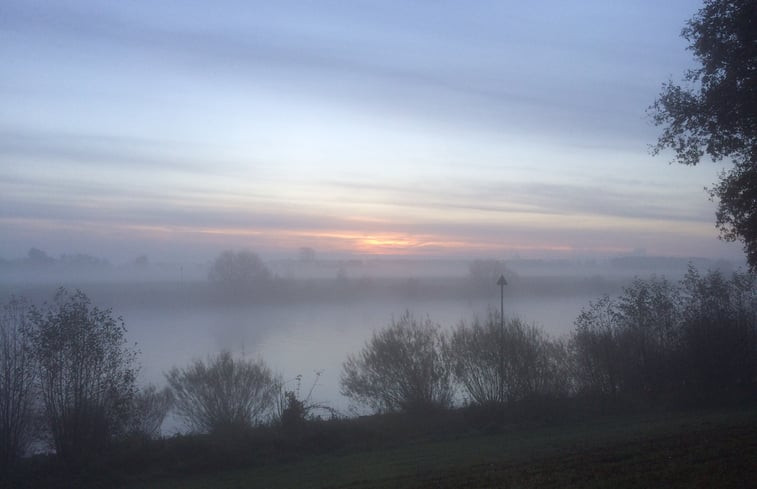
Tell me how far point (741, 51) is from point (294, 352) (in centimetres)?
3987

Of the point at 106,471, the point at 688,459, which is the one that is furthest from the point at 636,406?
the point at 106,471

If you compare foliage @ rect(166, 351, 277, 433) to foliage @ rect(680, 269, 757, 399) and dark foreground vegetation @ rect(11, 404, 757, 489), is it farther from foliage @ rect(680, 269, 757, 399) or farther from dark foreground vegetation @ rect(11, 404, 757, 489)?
foliage @ rect(680, 269, 757, 399)

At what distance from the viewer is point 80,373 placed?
63.8ft

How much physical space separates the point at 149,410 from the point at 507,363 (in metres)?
14.7

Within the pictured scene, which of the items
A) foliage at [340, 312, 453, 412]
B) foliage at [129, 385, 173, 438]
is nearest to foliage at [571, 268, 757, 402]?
foliage at [340, 312, 453, 412]

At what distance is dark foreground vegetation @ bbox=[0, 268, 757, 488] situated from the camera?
10.7 metres

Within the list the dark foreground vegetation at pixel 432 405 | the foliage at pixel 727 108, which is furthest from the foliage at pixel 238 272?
the foliage at pixel 727 108

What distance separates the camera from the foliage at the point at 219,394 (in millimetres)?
25938

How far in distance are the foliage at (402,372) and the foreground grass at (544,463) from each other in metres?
9.46

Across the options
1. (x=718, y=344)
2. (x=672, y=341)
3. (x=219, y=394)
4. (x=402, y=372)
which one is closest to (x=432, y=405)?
(x=402, y=372)

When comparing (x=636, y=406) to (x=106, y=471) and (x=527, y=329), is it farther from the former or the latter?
(x=106, y=471)

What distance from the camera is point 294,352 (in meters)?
Answer: 46.9

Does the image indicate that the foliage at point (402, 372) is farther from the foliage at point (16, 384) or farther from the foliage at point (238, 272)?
the foliage at point (238, 272)

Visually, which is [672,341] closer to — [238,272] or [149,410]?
[149,410]
